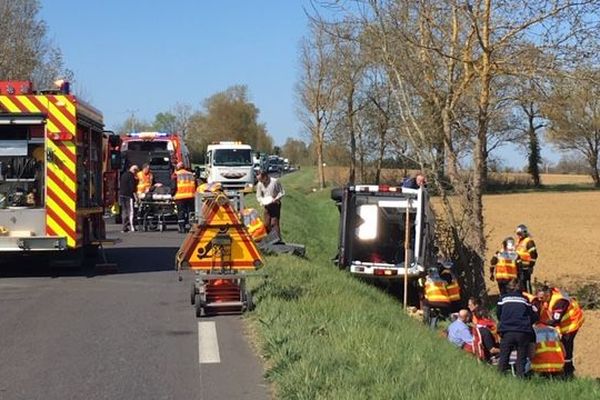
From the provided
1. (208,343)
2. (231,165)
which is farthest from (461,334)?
(231,165)

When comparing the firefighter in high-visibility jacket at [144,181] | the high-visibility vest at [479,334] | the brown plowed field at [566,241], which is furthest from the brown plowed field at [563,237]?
the firefighter in high-visibility jacket at [144,181]

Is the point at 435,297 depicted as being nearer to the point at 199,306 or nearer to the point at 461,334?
the point at 461,334

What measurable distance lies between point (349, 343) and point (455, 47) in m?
10.3

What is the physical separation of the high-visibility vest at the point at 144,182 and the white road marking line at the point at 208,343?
1403 centimetres

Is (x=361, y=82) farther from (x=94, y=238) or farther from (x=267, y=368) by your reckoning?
(x=267, y=368)

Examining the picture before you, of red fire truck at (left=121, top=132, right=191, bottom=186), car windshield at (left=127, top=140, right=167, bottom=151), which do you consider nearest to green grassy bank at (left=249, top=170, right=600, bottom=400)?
red fire truck at (left=121, top=132, right=191, bottom=186)

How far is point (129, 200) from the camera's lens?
854 inches

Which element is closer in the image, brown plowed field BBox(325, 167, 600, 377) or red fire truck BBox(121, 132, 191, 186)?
brown plowed field BBox(325, 167, 600, 377)

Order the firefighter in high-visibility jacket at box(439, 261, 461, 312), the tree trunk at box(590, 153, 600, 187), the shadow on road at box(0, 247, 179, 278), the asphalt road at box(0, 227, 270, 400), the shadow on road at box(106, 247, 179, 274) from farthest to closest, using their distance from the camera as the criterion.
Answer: the tree trunk at box(590, 153, 600, 187) < the firefighter in high-visibility jacket at box(439, 261, 461, 312) < the shadow on road at box(106, 247, 179, 274) < the shadow on road at box(0, 247, 179, 278) < the asphalt road at box(0, 227, 270, 400)

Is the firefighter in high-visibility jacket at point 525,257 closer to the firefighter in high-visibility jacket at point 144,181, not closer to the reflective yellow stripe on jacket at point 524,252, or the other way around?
the reflective yellow stripe on jacket at point 524,252

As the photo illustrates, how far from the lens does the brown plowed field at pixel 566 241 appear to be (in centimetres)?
1560

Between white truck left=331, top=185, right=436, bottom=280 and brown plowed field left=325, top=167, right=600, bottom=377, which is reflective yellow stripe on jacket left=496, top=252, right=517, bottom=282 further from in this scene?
brown plowed field left=325, top=167, right=600, bottom=377

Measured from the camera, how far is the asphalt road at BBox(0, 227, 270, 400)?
646cm

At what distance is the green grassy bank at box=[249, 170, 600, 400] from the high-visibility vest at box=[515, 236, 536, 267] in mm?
7993
